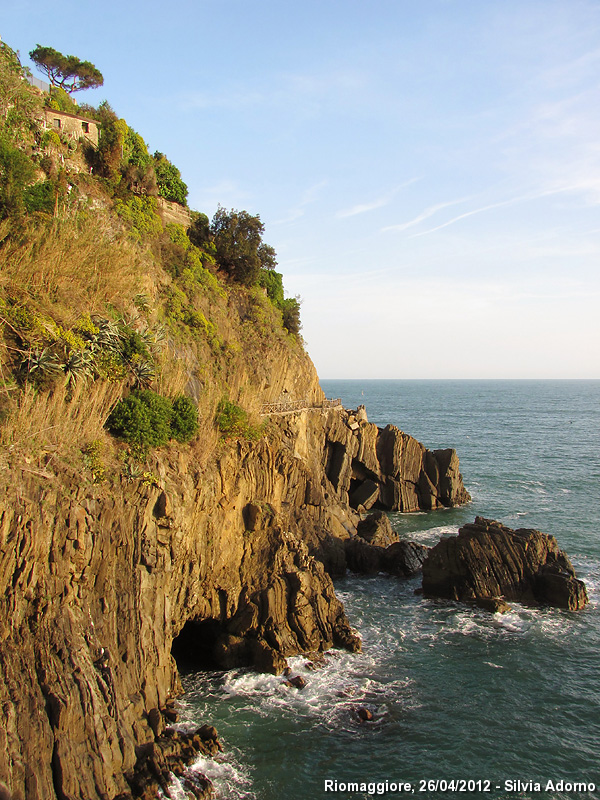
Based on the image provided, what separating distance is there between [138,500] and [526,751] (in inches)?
579

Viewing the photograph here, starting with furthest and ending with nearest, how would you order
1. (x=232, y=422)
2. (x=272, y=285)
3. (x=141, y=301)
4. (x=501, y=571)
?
(x=272, y=285) → (x=501, y=571) → (x=232, y=422) → (x=141, y=301)

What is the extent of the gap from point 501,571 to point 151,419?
1924 centimetres

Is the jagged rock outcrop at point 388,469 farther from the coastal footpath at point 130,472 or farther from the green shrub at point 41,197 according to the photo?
the green shrub at point 41,197

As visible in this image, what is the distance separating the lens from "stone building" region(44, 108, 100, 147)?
32344 mm

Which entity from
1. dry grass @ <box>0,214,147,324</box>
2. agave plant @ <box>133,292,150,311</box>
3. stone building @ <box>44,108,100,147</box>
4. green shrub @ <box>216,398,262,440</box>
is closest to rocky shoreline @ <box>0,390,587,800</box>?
green shrub @ <box>216,398,262,440</box>

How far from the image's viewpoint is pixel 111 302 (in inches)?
958

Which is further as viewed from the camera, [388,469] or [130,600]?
[388,469]

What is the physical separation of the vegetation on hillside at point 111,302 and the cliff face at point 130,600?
5.36ft

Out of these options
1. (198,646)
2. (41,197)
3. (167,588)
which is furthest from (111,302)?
(198,646)

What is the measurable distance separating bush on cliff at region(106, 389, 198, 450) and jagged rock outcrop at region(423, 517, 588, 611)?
49.7ft

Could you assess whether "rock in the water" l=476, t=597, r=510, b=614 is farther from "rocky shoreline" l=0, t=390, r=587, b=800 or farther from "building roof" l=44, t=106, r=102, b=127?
"building roof" l=44, t=106, r=102, b=127

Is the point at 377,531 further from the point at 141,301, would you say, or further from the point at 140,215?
the point at 140,215

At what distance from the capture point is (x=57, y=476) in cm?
1680

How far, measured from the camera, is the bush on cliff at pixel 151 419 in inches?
795
